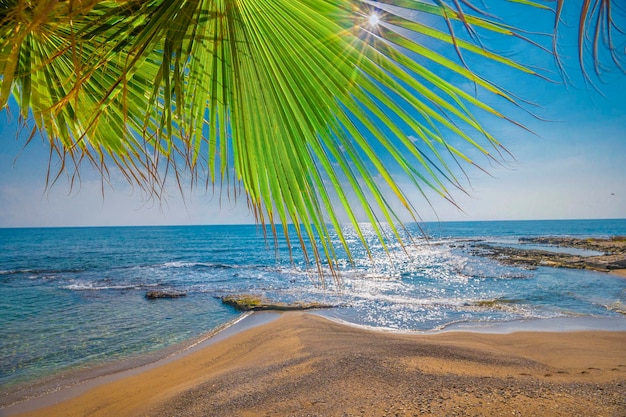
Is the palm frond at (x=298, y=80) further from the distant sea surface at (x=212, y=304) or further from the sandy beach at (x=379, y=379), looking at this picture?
the distant sea surface at (x=212, y=304)

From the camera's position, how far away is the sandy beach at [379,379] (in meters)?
5.11

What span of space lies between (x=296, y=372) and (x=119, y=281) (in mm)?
18520

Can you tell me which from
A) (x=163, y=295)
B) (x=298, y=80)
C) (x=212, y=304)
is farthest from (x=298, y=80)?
(x=163, y=295)

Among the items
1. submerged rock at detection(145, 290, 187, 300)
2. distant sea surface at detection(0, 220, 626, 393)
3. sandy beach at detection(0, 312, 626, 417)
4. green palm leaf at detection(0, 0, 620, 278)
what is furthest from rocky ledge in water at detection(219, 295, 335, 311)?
green palm leaf at detection(0, 0, 620, 278)

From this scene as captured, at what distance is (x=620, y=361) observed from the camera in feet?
24.2

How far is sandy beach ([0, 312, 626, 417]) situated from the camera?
511cm

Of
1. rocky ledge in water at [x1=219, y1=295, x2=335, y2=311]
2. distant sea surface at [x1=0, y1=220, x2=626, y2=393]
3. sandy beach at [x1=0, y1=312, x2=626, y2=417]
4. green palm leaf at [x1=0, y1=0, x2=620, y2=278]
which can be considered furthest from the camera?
rocky ledge in water at [x1=219, y1=295, x2=335, y2=311]

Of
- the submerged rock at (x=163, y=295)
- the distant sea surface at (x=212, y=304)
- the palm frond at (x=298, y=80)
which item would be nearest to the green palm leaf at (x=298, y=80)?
the palm frond at (x=298, y=80)

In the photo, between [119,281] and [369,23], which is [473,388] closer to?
[369,23]

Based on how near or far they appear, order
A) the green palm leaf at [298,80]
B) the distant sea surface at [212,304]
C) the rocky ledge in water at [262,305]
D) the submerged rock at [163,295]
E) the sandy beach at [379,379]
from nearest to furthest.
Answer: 1. the green palm leaf at [298,80]
2. the sandy beach at [379,379]
3. the distant sea surface at [212,304]
4. the rocky ledge in water at [262,305]
5. the submerged rock at [163,295]

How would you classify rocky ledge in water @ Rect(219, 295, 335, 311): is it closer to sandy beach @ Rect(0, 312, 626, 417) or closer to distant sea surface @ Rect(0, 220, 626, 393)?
distant sea surface @ Rect(0, 220, 626, 393)

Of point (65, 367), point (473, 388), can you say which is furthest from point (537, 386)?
point (65, 367)

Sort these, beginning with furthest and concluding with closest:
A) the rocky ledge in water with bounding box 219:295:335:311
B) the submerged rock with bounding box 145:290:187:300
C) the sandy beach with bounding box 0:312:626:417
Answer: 1. the submerged rock with bounding box 145:290:187:300
2. the rocky ledge in water with bounding box 219:295:335:311
3. the sandy beach with bounding box 0:312:626:417

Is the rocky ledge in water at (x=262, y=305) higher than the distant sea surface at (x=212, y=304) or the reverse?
higher
